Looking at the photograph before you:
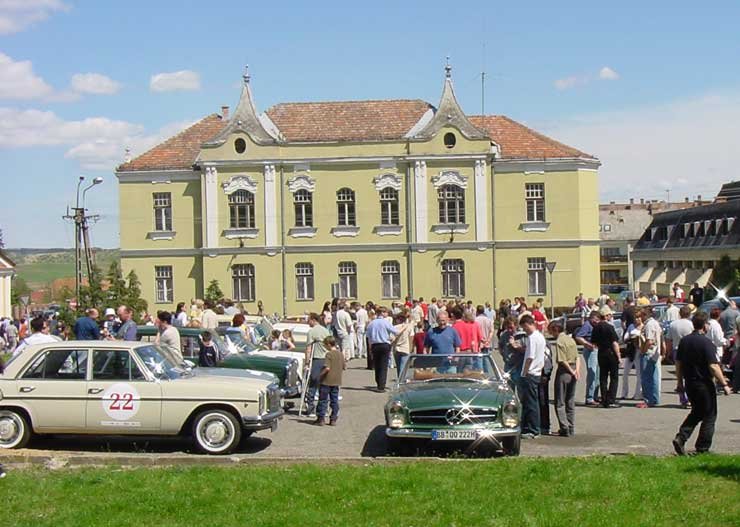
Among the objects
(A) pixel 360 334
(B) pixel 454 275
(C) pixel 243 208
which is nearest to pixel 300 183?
(C) pixel 243 208

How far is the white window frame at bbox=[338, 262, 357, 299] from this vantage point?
55.5 meters

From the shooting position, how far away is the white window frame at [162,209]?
186 feet

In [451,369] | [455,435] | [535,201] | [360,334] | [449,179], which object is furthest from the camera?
[535,201]

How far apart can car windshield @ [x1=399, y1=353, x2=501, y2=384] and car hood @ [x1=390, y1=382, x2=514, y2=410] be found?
0.98 ft

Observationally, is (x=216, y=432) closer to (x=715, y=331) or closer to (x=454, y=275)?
(x=715, y=331)

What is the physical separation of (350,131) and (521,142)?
9.26 metres

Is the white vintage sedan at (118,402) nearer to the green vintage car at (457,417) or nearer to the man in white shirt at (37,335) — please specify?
the green vintage car at (457,417)

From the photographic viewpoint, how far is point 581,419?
18.2 metres

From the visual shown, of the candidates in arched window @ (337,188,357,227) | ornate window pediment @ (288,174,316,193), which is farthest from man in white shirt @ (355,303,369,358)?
ornate window pediment @ (288,174,316,193)

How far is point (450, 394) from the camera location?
14258 mm

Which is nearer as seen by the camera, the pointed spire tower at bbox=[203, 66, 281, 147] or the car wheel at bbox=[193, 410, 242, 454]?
the car wheel at bbox=[193, 410, 242, 454]

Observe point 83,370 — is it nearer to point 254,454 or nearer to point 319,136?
point 254,454

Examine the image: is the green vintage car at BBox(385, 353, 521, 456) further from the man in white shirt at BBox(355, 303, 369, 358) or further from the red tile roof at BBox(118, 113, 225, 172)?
the red tile roof at BBox(118, 113, 225, 172)

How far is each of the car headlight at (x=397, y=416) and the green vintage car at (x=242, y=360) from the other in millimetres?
6567
